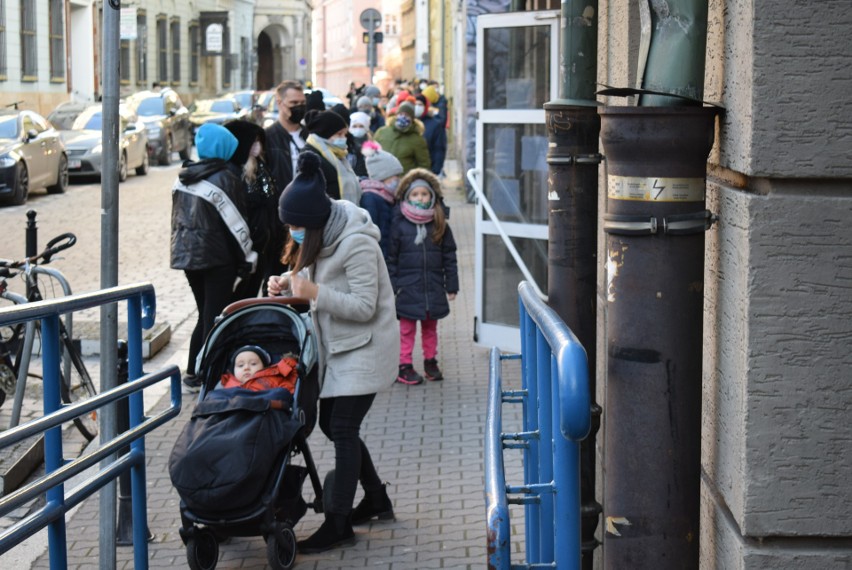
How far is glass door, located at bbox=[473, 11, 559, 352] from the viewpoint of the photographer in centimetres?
893

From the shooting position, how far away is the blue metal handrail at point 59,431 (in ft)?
12.0

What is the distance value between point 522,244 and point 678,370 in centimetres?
652

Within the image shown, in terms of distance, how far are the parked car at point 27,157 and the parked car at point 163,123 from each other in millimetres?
7033

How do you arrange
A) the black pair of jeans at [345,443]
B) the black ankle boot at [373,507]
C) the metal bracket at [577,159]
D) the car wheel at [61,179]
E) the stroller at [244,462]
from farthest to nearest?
1. the car wheel at [61,179]
2. the black ankle boot at [373,507]
3. the black pair of jeans at [345,443]
4. the stroller at [244,462]
5. the metal bracket at [577,159]

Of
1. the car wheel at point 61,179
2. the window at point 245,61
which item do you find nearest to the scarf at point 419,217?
the car wheel at point 61,179

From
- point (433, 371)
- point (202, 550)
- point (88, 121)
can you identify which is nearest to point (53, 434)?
point (202, 550)

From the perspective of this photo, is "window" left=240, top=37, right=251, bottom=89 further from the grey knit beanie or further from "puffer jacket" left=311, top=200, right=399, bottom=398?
"puffer jacket" left=311, top=200, right=399, bottom=398

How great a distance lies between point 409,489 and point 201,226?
2.33 meters

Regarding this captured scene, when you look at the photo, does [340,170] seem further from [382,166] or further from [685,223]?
[685,223]

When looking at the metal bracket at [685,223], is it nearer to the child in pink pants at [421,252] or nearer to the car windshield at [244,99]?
the child in pink pants at [421,252]

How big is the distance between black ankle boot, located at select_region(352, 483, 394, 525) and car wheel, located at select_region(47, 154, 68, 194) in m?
19.0

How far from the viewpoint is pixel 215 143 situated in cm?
816

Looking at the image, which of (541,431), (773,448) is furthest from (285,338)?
(773,448)

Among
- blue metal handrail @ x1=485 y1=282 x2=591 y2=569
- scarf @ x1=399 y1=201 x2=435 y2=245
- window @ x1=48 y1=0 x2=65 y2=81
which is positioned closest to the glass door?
scarf @ x1=399 y1=201 x2=435 y2=245
